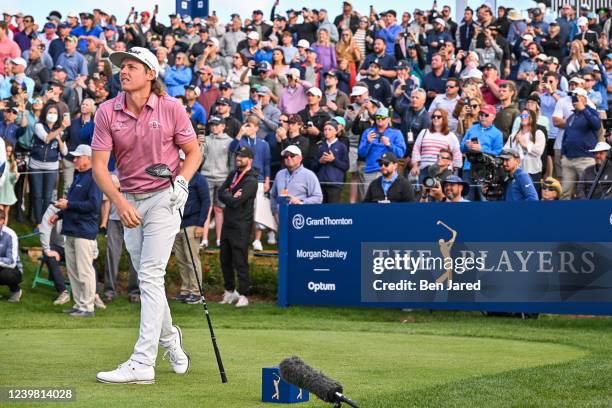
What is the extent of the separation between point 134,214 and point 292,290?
9021mm

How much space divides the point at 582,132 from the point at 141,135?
39.0ft

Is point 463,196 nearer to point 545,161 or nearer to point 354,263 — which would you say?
point 354,263

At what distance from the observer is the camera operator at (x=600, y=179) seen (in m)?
17.1

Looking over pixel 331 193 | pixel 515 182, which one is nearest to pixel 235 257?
pixel 331 193

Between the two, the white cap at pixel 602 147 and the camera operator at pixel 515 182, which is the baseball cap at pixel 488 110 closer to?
the white cap at pixel 602 147

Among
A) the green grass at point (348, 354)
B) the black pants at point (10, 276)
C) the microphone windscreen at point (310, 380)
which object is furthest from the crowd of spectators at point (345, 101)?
the microphone windscreen at point (310, 380)

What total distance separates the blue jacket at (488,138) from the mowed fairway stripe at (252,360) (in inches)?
231

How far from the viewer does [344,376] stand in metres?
8.95

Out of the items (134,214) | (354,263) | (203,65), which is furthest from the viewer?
(203,65)

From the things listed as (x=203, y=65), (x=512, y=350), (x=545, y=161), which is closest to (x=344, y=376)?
(x=512, y=350)

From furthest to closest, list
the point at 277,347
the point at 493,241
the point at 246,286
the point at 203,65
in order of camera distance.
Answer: the point at 203,65 → the point at 246,286 → the point at 493,241 → the point at 277,347

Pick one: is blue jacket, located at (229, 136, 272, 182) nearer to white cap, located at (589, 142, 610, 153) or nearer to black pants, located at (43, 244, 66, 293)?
black pants, located at (43, 244, 66, 293)

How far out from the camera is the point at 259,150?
20125mm

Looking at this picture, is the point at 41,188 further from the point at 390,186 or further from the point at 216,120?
the point at 390,186
